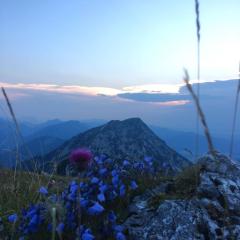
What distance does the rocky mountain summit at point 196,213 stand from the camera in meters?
5.04

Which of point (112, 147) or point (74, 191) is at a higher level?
point (74, 191)

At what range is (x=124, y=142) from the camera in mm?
35156

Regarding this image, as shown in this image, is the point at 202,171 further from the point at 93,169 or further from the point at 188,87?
the point at 188,87

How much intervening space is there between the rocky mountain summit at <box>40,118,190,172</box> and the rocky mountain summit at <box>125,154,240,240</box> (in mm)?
26575

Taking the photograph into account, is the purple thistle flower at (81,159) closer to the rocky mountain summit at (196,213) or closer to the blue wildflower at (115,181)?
the rocky mountain summit at (196,213)

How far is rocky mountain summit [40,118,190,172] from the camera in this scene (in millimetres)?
34219

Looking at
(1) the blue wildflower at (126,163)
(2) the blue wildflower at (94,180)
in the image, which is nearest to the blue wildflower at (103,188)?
(2) the blue wildflower at (94,180)

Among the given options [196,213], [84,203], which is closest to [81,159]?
[84,203]

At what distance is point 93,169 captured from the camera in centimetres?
671

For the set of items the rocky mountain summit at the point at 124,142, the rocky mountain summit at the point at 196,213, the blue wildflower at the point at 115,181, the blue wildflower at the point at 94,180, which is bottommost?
the rocky mountain summit at the point at 124,142

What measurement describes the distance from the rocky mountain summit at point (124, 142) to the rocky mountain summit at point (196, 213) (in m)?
26.6

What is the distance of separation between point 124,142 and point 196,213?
98.0 feet

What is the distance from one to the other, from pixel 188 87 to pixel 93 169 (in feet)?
13.2

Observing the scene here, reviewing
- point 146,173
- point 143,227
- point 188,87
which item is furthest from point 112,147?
point 188,87
